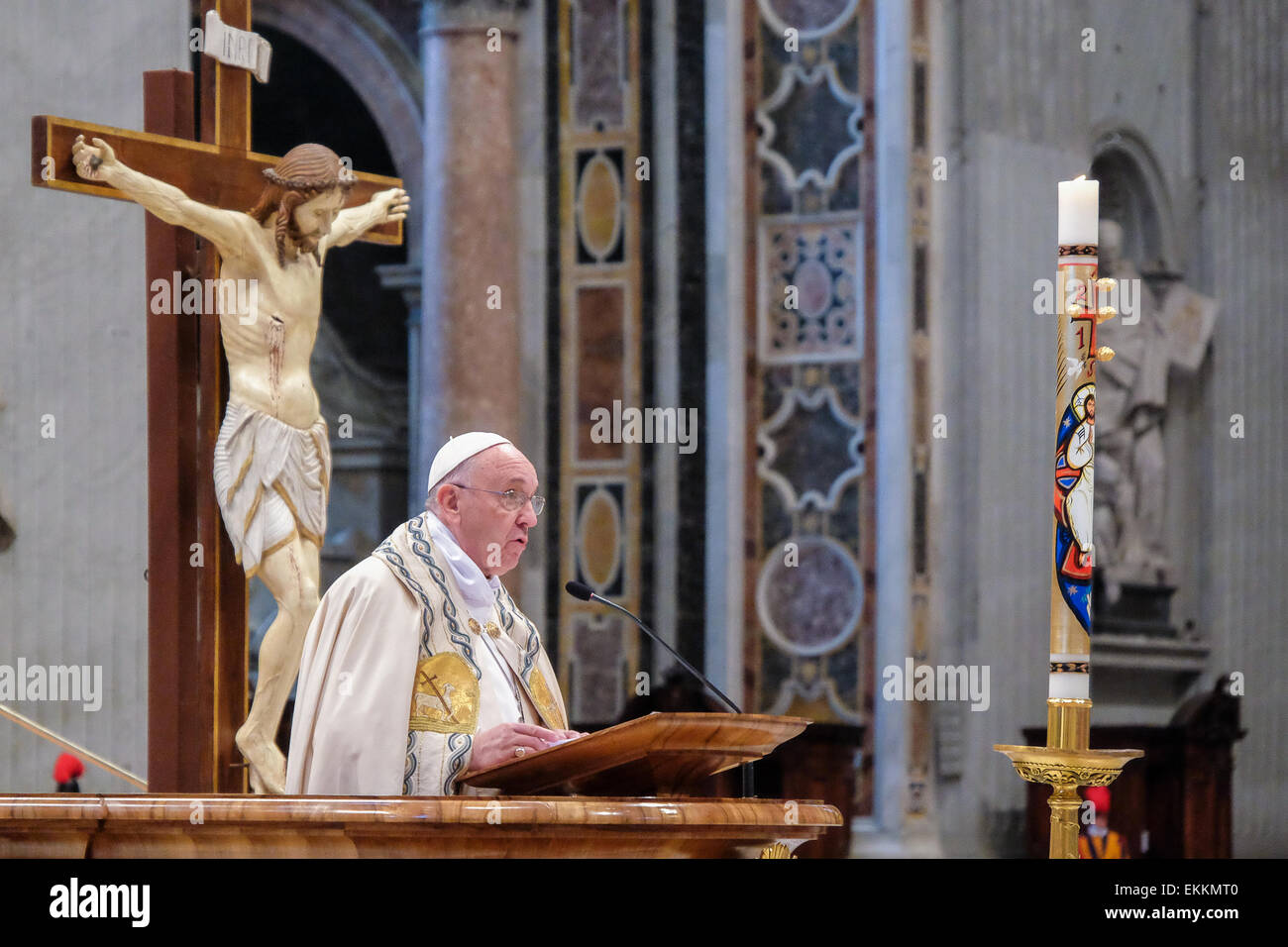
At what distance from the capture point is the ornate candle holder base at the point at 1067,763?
3.04 m

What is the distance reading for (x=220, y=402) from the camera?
5.64 m

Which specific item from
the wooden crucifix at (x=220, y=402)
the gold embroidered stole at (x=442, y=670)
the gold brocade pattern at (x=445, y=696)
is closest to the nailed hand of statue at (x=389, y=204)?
the wooden crucifix at (x=220, y=402)

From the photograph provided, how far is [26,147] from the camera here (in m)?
7.19

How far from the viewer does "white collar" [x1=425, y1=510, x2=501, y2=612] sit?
402cm

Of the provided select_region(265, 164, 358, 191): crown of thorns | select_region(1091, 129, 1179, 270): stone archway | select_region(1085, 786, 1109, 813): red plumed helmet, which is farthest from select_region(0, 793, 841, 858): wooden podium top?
select_region(1091, 129, 1179, 270): stone archway

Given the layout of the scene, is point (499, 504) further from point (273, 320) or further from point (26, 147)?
point (26, 147)

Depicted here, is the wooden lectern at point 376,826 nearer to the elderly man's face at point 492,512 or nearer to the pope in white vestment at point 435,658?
the pope in white vestment at point 435,658

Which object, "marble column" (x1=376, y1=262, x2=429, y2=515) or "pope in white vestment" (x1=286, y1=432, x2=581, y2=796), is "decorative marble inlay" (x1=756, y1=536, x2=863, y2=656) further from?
"pope in white vestment" (x1=286, y1=432, x2=581, y2=796)

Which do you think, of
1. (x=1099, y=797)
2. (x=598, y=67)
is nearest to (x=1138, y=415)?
(x=1099, y=797)

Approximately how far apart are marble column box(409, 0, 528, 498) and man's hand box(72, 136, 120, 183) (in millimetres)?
3970

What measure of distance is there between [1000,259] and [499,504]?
610 cm

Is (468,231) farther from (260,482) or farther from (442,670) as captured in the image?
(442,670)

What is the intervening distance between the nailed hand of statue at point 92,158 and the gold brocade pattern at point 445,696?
2044 mm
